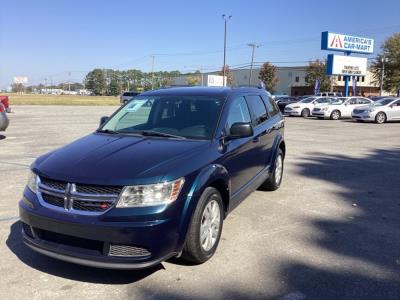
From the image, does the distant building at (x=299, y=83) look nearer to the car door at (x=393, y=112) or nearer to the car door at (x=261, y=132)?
the car door at (x=393, y=112)

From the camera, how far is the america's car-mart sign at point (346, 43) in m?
39.8

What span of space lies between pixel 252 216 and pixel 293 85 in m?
94.5

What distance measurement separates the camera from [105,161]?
3906 mm

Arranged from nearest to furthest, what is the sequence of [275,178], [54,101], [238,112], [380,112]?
[238,112], [275,178], [380,112], [54,101]

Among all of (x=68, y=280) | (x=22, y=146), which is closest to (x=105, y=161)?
(x=68, y=280)

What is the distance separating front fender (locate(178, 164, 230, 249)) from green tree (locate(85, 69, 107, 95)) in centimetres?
16343

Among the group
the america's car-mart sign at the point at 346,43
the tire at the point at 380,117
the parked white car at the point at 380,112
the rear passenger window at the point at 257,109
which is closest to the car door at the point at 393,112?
the parked white car at the point at 380,112

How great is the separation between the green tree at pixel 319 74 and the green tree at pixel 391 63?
15344 mm

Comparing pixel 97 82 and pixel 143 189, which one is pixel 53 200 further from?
pixel 97 82

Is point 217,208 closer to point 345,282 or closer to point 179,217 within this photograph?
point 179,217

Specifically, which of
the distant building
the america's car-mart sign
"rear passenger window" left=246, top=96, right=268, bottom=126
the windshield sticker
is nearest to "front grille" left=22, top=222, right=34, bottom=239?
the windshield sticker

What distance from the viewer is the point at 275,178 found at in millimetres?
7117

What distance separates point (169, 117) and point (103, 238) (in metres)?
2.05

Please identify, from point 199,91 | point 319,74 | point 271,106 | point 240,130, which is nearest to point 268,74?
point 319,74
